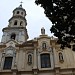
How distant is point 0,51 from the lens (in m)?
26.3

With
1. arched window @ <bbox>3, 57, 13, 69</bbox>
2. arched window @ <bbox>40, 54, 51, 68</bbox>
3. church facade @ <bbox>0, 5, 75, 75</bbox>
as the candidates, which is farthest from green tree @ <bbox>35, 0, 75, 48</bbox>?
arched window @ <bbox>3, 57, 13, 69</bbox>

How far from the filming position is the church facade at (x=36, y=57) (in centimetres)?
2284

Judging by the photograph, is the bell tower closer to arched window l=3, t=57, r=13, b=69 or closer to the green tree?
arched window l=3, t=57, r=13, b=69

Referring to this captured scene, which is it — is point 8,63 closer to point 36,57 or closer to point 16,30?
point 36,57

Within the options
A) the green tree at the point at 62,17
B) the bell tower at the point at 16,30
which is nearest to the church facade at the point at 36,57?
the bell tower at the point at 16,30

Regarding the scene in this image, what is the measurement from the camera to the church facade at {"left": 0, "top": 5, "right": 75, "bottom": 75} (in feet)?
74.9

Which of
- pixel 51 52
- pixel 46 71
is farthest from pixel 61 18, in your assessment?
pixel 51 52

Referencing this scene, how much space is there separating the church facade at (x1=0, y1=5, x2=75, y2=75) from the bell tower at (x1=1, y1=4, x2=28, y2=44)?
25 centimetres

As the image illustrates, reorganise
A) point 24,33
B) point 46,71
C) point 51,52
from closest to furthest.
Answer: point 46,71, point 51,52, point 24,33

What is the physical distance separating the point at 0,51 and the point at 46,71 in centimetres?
720

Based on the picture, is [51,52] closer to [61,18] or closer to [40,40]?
[40,40]

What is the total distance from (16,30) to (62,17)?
1930 centimetres

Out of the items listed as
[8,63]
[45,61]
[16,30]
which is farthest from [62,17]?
[16,30]

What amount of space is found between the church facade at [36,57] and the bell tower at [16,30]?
0.25 m
